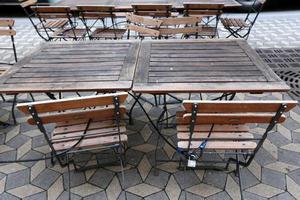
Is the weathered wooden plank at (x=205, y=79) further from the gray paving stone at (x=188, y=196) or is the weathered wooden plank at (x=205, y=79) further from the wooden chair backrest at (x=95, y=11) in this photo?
the wooden chair backrest at (x=95, y=11)

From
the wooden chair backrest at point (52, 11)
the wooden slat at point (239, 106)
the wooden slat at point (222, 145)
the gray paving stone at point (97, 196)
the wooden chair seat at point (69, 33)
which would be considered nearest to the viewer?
the wooden slat at point (239, 106)

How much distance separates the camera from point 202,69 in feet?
7.08

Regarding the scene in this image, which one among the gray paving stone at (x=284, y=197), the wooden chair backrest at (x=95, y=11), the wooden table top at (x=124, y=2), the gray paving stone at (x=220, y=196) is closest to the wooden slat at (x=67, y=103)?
the gray paving stone at (x=220, y=196)

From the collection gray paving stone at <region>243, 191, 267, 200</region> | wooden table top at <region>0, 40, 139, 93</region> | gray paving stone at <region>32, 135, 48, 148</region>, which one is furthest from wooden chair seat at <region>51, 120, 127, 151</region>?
gray paving stone at <region>243, 191, 267, 200</region>

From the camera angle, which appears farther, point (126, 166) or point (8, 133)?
point (8, 133)

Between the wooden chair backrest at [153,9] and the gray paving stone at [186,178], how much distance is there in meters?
2.49

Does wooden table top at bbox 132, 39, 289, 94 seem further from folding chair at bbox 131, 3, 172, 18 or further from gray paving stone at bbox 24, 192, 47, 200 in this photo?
folding chair at bbox 131, 3, 172, 18

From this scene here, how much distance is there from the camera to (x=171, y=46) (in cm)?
266

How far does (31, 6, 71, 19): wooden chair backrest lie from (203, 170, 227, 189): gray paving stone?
9.79 feet

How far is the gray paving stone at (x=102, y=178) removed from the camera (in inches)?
86.4

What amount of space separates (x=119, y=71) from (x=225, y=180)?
4.15 feet

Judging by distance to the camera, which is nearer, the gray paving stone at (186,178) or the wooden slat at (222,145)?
the wooden slat at (222,145)

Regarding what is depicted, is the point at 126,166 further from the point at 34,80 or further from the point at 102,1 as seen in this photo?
the point at 102,1

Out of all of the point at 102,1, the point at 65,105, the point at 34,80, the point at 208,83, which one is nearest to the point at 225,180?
the point at 208,83
